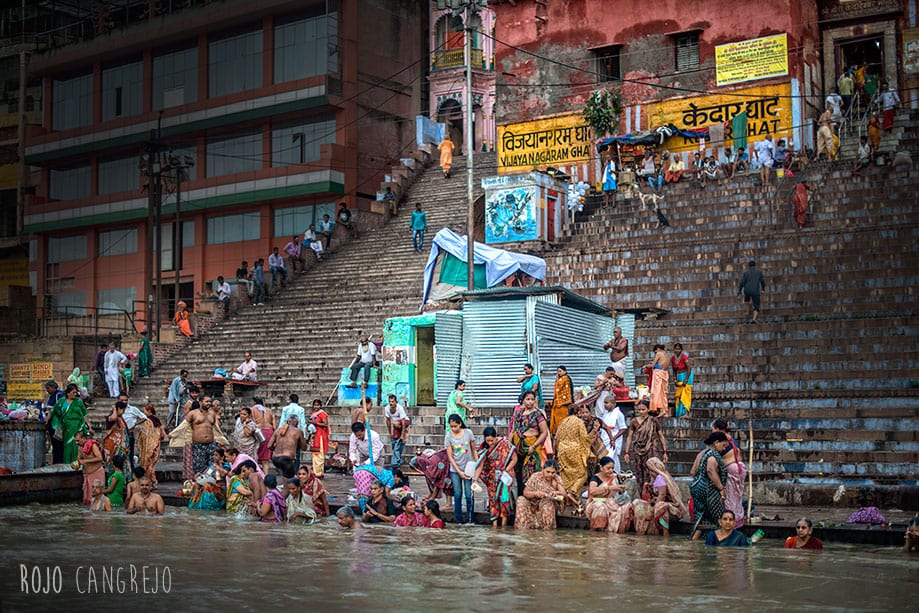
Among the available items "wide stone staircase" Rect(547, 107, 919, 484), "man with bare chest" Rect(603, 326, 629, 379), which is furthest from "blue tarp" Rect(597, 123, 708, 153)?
"man with bare chest" Rect(603, 326, 629, 379)

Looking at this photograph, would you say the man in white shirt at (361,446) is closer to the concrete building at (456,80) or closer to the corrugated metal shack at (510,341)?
the corrugated metal shack at (510,341)

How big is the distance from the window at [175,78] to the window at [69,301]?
8.11m

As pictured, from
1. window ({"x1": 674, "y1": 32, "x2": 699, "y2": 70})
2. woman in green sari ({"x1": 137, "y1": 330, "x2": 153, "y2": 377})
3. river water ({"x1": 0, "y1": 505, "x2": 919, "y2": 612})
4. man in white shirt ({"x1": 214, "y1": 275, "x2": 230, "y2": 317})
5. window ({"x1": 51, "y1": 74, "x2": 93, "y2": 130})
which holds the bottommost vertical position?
river water ({"x1": 0, "y1": 505, "x2": 919, "y2": 612})

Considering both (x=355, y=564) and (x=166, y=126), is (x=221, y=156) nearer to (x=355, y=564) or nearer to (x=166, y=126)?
(x=166, y=126)

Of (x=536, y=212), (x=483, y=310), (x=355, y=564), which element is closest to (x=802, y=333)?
(x=483, y=310)

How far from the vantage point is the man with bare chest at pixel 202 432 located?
17.8 metres

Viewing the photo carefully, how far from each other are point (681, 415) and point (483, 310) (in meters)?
4.10

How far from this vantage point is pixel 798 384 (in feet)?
61.2

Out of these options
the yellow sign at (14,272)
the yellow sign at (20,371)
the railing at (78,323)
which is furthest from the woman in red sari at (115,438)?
the yellow sign at (14,272)

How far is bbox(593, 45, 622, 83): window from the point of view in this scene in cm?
3362

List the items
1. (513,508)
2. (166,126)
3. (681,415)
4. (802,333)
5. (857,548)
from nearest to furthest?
(857,548) → (513,508) → (681,415) → (802,333) → (166,126)

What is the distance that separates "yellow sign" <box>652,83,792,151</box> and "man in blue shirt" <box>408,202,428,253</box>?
6951 millimetres

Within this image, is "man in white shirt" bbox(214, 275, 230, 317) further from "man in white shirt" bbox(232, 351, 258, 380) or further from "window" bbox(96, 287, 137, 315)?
"window" bbox(96, 287, 137, 315)

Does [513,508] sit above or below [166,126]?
below
